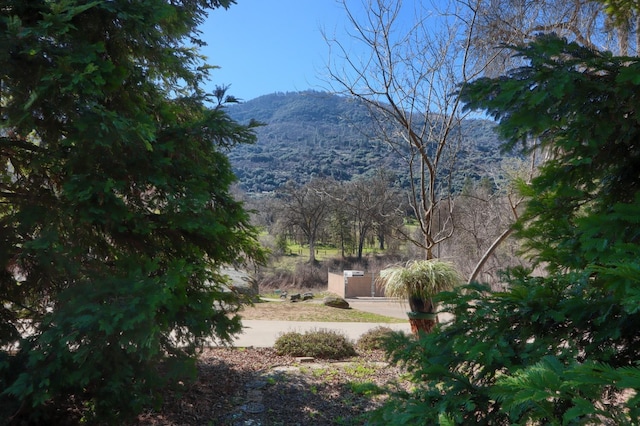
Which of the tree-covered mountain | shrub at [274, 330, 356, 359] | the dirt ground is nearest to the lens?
the dirt ground

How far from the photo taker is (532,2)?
23.2 feet

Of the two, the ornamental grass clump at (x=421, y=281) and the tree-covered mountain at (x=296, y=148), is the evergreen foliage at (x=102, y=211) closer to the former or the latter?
the ornamental grass clump at (x=421, y=281)

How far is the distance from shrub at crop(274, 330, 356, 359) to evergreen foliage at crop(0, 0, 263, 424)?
2985 millimetres

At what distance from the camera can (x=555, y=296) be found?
1.82 metres

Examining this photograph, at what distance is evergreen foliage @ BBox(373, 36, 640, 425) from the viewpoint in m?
1.60

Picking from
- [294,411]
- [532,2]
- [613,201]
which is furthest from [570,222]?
[532,2]

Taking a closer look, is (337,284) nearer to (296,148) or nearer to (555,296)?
(555,296)

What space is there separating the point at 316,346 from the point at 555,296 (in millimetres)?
5288

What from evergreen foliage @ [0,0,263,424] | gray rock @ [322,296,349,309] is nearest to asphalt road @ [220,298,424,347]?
evergreen foliage @ [0,0,263,424]

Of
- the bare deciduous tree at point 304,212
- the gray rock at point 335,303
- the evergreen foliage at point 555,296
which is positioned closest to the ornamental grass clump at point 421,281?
the evergreen foliage at point 555,296

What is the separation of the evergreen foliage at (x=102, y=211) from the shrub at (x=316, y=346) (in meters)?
2.99

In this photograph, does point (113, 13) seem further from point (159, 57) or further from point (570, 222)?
point (570, 222)

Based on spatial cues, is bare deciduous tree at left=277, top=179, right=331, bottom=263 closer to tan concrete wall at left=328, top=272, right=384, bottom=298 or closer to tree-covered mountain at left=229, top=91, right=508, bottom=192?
tree-covered mountain at left=229, top=91, right=508, bottom=192

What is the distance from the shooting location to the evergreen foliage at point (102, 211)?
2.96 m
